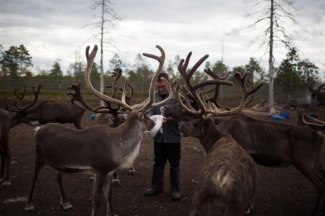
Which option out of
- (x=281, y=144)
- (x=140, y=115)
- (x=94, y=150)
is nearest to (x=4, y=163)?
(x=94, y=150)

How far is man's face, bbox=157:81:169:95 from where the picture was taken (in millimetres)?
6098

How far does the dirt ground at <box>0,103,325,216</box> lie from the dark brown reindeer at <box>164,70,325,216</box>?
0.82 metres

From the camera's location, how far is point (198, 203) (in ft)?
11.2

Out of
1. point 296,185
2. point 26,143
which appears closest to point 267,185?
point 296,185

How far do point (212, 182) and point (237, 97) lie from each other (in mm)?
32148

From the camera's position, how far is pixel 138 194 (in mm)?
6004

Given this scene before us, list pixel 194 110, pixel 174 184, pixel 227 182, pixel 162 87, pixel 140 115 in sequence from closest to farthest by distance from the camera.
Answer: pixel 227 182, pixel 140 115, pixel 194 110, pixel 174 184, pixel 162 87

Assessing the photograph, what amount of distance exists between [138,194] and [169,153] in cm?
110

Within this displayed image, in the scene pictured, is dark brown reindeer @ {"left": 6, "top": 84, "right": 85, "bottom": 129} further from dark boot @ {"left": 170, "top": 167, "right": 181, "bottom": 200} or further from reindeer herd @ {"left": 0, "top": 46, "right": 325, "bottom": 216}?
dark boot @ {"left": 170, "top": 167, "right": 181, "bottom": 200}

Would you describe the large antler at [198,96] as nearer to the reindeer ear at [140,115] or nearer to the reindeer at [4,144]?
the reindeer ear at [140,115]

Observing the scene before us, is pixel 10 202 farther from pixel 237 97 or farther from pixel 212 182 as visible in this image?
pixel 237 97

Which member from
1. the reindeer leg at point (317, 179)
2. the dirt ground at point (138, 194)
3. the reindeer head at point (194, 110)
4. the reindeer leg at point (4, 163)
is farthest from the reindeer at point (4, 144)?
the reindeer leg at point (317, 179)

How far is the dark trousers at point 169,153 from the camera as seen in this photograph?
5902 mm

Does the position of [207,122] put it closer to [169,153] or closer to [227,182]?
[169,153]
